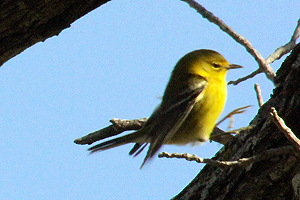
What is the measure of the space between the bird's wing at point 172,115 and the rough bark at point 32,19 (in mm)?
1504

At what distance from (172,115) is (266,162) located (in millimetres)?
1537

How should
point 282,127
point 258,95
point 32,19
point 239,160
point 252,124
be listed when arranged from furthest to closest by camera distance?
point 258,95 < point 252,124 < point 32,19 < point 239,160 < point 282,127

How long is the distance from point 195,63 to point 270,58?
0.82 metres

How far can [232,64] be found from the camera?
14.9 ft

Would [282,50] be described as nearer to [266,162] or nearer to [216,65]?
[216,65]

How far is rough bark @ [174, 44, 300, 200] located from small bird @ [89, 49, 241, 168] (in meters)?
1.12

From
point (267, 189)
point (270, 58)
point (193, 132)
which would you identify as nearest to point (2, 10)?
point (267, 189)

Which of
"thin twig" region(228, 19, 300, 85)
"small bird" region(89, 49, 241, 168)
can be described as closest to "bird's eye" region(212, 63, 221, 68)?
"small bird" region(89, 49, 241, 168)

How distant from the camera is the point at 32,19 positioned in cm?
259

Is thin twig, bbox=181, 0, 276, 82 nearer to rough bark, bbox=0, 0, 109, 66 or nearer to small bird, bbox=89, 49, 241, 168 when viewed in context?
small bird, bbox=89, 49, 241, 168

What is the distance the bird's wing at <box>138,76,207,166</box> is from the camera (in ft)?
12.8

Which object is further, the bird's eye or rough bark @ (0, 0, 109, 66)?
the bird's eye

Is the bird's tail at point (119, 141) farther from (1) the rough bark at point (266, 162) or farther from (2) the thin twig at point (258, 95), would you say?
(1) the rough bark at point (266, 162)

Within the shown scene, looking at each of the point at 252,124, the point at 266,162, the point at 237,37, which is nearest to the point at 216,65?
the point at 237,37
